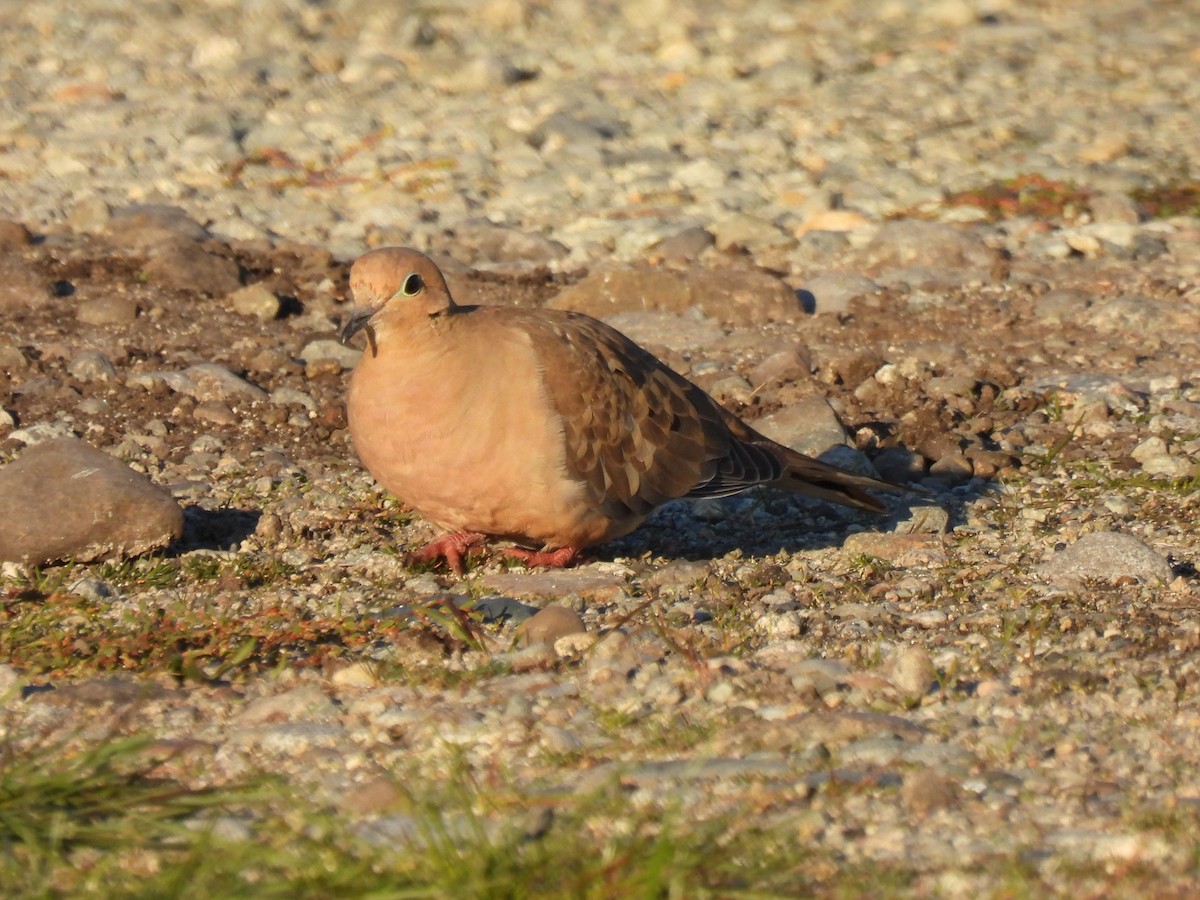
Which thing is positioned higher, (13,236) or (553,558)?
(13,236)

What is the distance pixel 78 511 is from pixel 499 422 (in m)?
1.34

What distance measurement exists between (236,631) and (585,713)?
1093 millimetres

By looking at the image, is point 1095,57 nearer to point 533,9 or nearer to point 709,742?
point 533,9

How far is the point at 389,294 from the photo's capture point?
5.38 metres

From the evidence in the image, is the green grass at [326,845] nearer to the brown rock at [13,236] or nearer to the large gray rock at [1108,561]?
the large gray rock at [1108,561]

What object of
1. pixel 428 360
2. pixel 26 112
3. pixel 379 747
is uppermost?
pixel 26 112

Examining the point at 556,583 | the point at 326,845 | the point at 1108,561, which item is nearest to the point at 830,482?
the point at 1108,561

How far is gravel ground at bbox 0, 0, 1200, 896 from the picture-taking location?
4.07m

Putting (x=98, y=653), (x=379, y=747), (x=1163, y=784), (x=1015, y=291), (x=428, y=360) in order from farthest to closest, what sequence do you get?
(x=1015, y=291) → (x=428, y=360) → (x=98, y=653) → (x=379, y=747) → (x=1163, y=784)

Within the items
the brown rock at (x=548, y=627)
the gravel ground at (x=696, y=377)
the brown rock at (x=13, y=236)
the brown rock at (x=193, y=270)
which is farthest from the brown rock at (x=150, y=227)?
the brown rock at (x=548, y=627)

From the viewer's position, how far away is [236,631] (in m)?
4.79

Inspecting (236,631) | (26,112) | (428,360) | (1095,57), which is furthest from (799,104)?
(236,631)

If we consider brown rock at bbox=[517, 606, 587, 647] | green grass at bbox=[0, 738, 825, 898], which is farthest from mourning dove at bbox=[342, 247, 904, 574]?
green grass at bbox=[0, 738, 825, 898]

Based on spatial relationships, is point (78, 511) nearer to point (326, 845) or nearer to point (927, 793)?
point (326, 845)
